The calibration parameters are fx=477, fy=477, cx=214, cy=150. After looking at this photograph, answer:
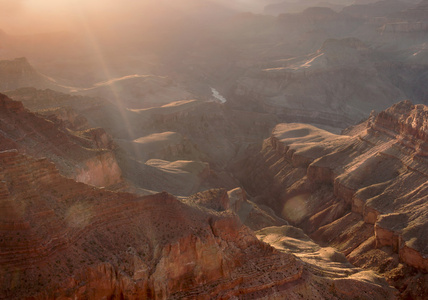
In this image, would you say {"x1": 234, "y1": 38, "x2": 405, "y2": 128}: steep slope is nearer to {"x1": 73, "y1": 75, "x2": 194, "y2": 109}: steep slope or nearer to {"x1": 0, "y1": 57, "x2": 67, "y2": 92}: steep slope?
{"x1": 73, "y1": 75, "x2": 194, "y2": 109}: steep slope

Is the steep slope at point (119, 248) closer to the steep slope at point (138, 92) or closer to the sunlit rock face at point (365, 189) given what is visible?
the sunlit rock face at point (365, 189)

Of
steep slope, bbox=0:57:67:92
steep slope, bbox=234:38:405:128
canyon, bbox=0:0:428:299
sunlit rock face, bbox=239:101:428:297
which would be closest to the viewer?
canyon, bbox=0:0:428:299

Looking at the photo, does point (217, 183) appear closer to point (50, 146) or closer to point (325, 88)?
point (50, 146)

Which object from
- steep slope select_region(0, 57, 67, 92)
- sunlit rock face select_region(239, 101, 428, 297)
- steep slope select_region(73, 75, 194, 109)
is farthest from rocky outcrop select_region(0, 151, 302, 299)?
steep slope select_region(73, 75, 194, 109)

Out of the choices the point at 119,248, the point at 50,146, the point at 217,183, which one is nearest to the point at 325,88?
the point at 217,183

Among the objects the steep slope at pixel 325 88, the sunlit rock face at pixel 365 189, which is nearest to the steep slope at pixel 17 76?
the sunlit rock face at pixel 365 189

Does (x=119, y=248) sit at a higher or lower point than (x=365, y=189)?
higher

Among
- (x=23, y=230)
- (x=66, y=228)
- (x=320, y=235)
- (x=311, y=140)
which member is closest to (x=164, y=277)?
(x=66, y=228)
